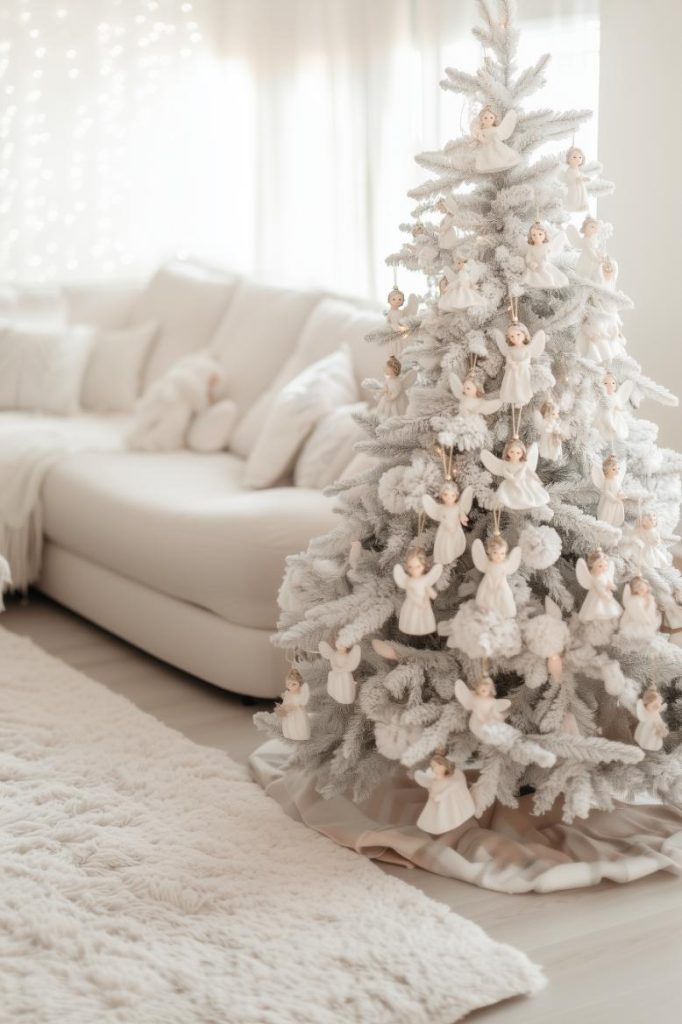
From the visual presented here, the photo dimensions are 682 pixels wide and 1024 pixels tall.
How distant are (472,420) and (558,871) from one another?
84cm

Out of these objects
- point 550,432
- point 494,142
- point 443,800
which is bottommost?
point 443,800

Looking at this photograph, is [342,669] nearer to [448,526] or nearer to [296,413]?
[448,526]

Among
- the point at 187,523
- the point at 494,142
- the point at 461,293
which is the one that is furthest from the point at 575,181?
the point at 187,523

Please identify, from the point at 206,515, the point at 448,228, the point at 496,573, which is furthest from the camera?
the point at 206,515

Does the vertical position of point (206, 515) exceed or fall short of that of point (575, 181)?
it falls short

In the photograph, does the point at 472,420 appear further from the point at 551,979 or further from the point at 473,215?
the point at 551,979

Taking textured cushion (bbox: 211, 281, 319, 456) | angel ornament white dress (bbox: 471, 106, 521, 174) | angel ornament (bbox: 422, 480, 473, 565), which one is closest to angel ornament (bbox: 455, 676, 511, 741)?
angel ornament (bbox: 422, 480, 473, 565)

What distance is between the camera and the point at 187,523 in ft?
10.9

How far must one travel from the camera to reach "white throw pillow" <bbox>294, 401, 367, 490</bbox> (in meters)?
3.40

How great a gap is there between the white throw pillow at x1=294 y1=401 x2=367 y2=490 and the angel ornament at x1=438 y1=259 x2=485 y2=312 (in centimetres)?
97

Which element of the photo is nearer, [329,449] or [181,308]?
[329,449]

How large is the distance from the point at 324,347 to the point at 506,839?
5.88 ft

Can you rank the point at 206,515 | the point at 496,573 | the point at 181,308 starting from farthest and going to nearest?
the point at 181,308, the point at 206,515, the point at 496,573

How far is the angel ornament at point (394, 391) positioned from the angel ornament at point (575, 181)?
18.4 inches
